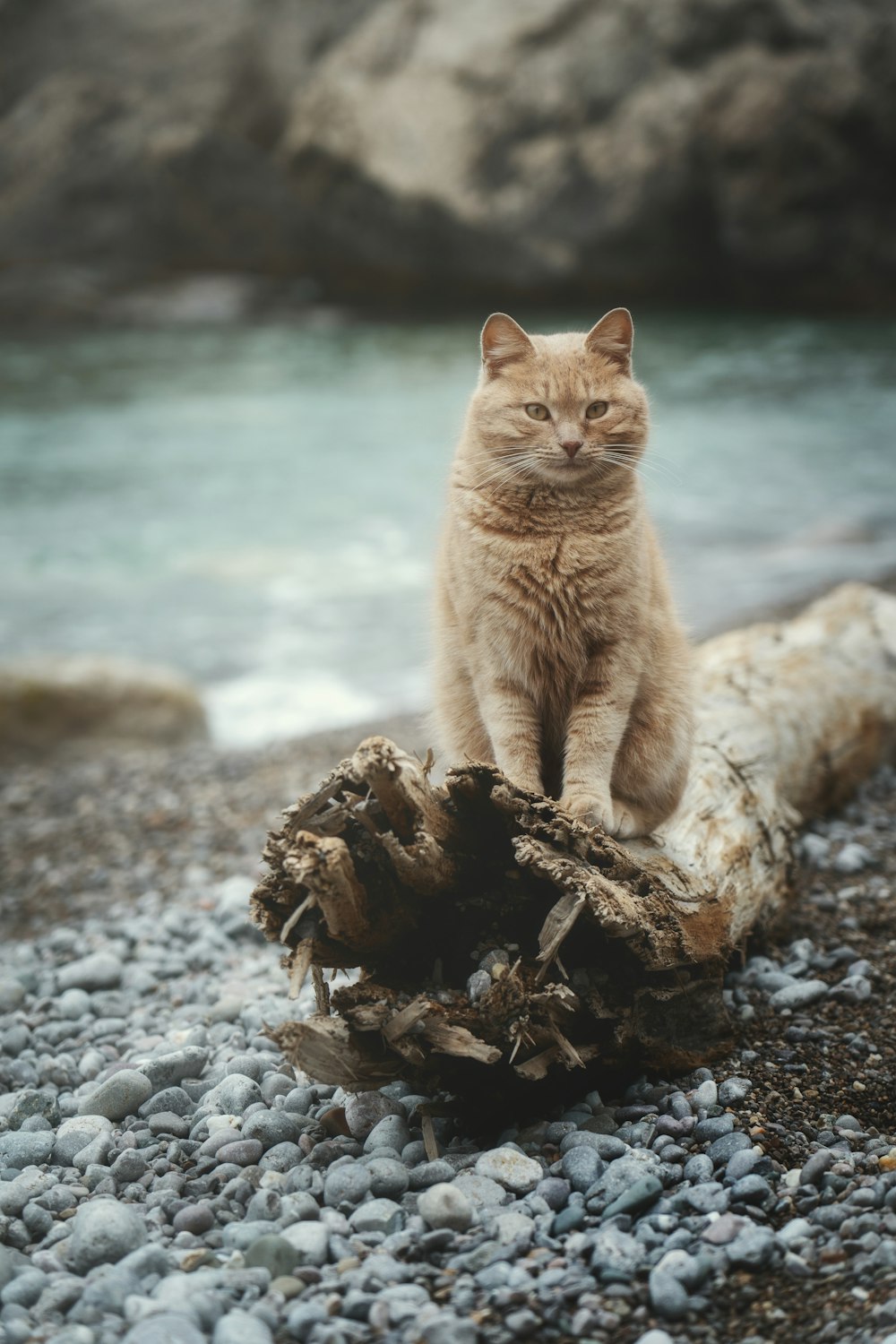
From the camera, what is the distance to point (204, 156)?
2045 cm

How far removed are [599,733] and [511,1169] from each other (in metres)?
1.01

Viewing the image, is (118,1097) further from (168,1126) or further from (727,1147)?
(727,1147)

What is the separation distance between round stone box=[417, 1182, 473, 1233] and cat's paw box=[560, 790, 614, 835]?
0.86 meters

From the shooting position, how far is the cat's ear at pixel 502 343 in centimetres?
286

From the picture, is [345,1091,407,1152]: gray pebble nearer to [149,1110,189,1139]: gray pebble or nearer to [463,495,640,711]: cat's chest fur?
[149,1110,189,1139]: gray pebble

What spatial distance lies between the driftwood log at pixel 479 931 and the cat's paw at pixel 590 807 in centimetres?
14

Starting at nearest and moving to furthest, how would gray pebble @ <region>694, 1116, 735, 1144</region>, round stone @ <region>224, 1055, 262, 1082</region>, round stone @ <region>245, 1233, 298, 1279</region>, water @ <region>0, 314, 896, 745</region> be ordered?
round stone @ <region>245, 1233, 298, 1279</region> < gray pebble @ <region>694, 1116, 735, 1144</region> < round stone @ <region>224, 1055, 262, 1082</region> < water @ <region>0, 314, 896, 745</region>

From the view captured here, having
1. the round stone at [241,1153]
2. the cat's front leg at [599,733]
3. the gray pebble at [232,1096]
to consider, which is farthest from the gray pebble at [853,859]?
the round stone at [241,1153]

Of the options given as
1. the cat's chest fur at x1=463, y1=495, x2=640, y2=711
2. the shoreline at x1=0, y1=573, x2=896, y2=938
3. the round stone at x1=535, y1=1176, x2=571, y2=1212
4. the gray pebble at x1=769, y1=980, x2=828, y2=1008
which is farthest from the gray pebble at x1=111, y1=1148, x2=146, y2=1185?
the shoreline at x1=0, y1=573, x2=896, y2=938

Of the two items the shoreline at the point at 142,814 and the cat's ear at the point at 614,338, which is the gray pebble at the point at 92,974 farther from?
the cat's ear at the point at 614,338

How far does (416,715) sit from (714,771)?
264cm

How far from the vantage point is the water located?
749 centimetres

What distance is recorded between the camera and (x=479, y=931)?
2.47 metres

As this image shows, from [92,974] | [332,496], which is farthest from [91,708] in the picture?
[332,496]
